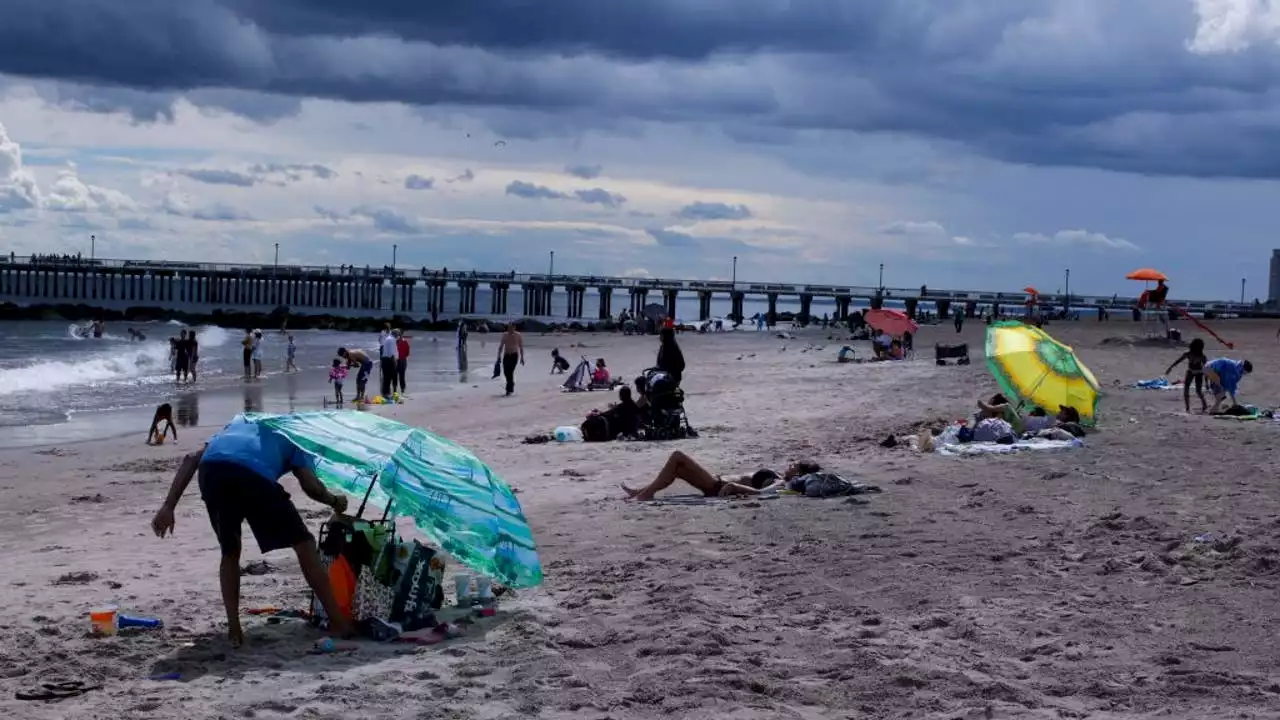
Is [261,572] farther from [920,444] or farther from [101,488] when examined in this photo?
[920,444]

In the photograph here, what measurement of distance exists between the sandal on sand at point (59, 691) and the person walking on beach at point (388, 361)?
1667cm

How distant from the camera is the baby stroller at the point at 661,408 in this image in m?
14.0

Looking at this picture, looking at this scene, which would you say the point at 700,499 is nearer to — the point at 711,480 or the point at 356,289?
the point at 711,480

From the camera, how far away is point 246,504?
6223 mm

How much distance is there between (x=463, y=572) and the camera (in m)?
7.88

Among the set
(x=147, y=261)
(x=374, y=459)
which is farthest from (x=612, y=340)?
(x=147, y=261)

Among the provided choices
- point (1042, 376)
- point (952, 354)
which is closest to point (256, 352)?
point (952, 354)

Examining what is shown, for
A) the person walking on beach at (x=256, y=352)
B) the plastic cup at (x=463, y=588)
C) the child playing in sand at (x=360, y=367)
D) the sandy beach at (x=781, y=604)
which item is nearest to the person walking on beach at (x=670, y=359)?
the sandy beach at (x=781, y=604)

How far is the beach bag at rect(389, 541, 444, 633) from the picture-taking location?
666 centimetres

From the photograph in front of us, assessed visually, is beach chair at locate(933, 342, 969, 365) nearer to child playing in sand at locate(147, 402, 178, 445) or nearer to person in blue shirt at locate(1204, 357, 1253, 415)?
person in blue shirt at locate(1204, 357, 1253, 415)

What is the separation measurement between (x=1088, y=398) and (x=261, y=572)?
29.1 feet

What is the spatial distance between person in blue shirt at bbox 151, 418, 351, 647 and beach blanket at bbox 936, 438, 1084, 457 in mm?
6848

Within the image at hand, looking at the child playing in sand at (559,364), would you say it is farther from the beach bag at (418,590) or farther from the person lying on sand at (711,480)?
the beach bag at (418,590)

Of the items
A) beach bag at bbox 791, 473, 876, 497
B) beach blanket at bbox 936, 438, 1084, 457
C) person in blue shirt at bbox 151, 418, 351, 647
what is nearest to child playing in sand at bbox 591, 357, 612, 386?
beach blanket at bbox 936, 438, 1084, 457
